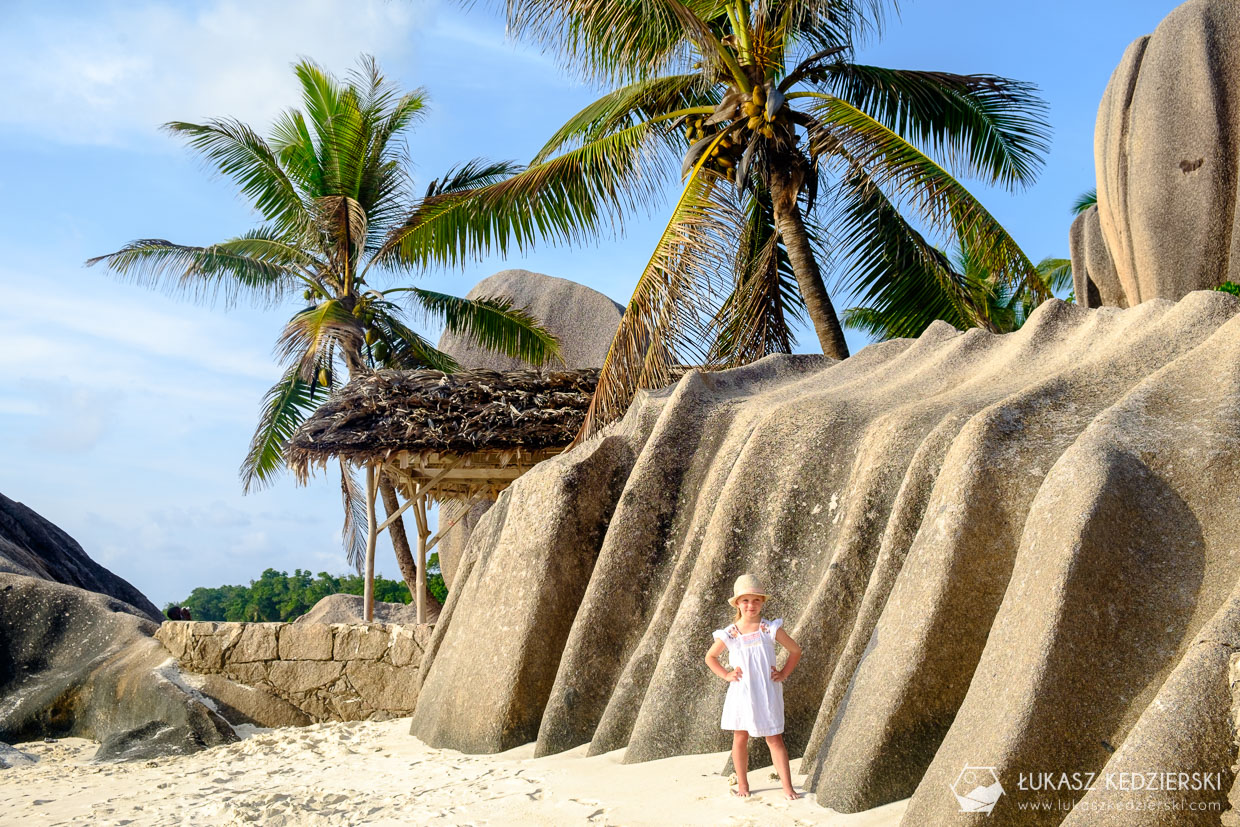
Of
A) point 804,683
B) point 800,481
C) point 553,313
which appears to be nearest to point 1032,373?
point 800,481

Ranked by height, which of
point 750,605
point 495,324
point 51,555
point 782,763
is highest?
point 495,324

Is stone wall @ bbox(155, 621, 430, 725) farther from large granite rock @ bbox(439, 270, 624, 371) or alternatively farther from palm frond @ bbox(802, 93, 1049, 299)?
large granite rock @ bbox(439, 270, 624, 371)

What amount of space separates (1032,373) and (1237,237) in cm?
316

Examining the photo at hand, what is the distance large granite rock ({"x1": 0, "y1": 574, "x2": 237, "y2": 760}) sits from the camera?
763cm

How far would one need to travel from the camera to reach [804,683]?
4.58 meters

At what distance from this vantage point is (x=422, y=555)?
44.3 feet

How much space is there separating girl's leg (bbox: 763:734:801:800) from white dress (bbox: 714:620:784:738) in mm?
38

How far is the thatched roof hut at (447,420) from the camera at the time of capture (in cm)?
Answer: 1174

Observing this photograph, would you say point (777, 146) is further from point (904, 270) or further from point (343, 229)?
point (343, 229)

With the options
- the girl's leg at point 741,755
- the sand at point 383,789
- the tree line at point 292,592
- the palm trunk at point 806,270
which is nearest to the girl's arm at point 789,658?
the girl's leg at point 741,755

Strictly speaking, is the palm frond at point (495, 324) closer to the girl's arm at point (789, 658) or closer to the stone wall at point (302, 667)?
the stone wall at point (302, 667)

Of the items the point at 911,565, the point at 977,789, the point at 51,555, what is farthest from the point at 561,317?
the point at 977,789

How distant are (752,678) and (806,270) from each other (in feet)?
22.9

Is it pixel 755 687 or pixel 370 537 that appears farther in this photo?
pixel 370 537
